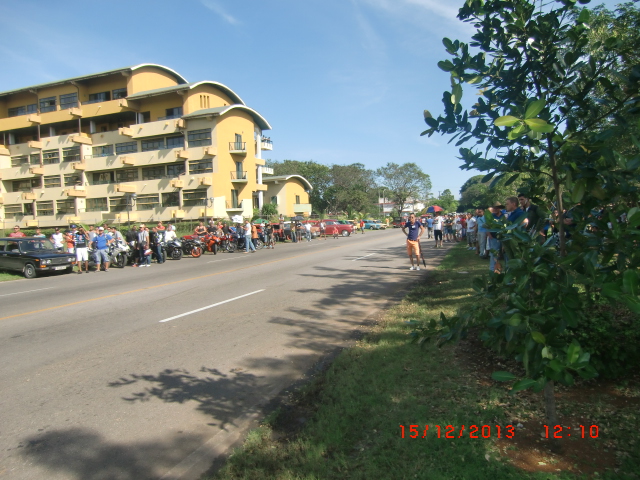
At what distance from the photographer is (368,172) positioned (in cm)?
7438

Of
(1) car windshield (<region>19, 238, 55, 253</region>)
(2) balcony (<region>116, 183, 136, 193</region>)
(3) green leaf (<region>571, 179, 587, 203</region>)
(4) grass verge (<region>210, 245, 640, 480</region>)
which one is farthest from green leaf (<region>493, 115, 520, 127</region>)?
(2) balcony (<region>116, 183, 136, 193</region>)

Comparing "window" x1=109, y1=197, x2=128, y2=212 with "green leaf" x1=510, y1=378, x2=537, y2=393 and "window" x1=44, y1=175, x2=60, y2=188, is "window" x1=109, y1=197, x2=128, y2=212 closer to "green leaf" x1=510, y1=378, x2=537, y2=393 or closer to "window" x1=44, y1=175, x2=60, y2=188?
"window" x1=44, y1=175, x2=60, y2=188

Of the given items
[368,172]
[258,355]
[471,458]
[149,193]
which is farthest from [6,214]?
[471,458]

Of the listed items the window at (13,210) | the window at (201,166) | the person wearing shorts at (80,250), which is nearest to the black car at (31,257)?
the person wearing shorts at (80,250)

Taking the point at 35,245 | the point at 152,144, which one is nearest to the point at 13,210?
the point at 152,144

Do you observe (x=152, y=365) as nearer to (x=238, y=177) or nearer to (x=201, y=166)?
(x=201, y=166)

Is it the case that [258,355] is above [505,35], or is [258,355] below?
below

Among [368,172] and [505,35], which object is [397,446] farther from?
[368,172]

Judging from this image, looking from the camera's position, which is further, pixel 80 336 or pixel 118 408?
pixel 80 336

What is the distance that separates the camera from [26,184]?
5006cm

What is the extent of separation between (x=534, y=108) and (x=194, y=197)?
140ft

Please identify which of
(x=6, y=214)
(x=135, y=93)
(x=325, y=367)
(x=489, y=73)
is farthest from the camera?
(x=6, y=214)

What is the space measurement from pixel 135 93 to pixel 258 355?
44.0 meters

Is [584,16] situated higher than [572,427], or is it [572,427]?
[584,16]
